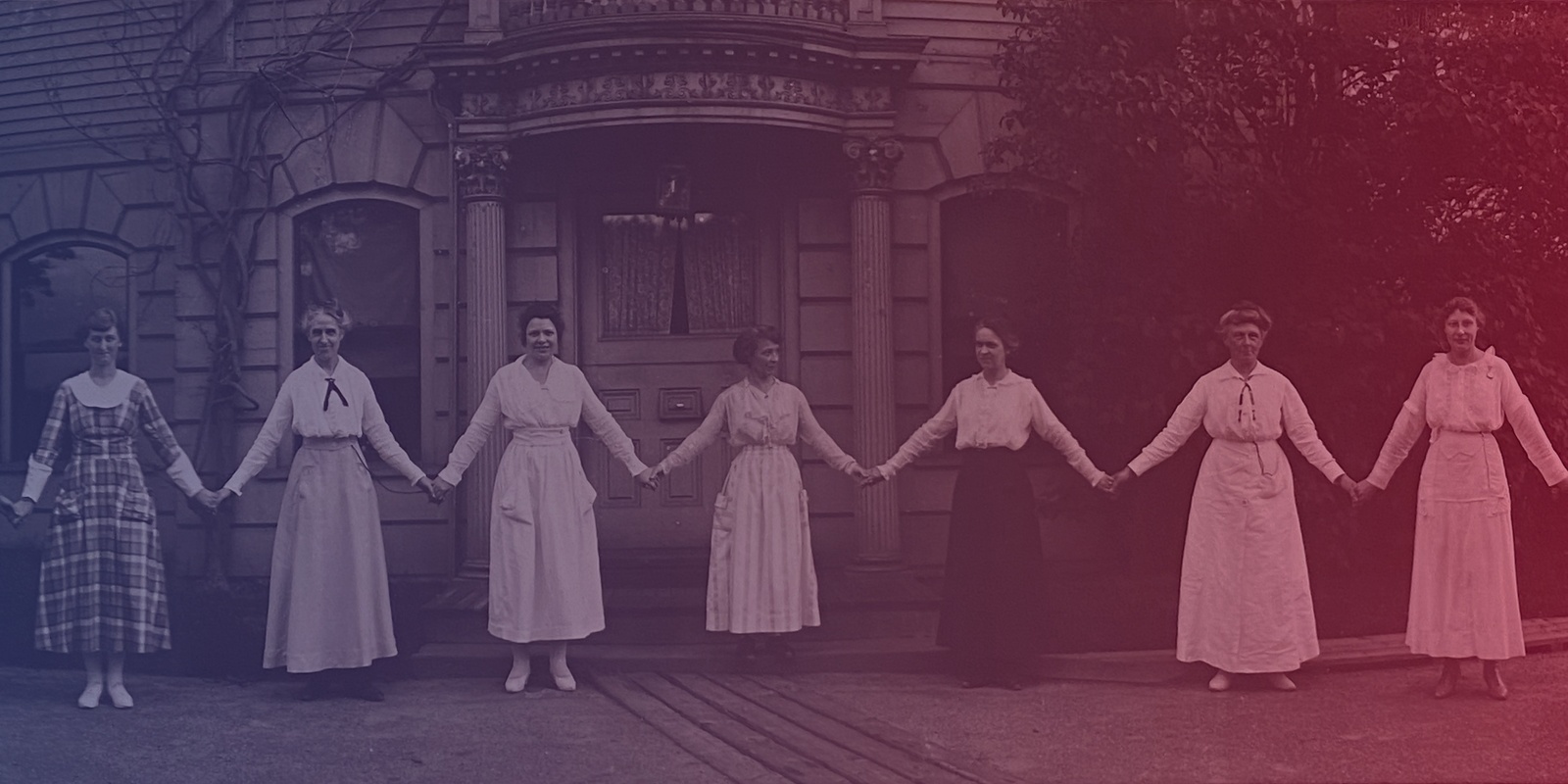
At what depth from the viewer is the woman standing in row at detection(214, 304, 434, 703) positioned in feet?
24.8

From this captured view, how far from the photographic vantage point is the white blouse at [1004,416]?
769cm

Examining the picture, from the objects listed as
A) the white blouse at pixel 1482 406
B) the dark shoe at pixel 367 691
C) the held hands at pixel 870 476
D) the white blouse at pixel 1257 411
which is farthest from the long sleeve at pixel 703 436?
the white blouse at pixel 1482 406

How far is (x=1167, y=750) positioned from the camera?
19.9 feet

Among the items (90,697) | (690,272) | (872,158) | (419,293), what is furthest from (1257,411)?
(419,293)

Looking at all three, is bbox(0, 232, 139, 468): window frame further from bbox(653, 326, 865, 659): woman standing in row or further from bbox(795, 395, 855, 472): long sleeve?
bbox(795, 395, 855, 472): long sleeve

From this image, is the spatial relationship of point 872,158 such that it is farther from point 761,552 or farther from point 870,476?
point 761,552

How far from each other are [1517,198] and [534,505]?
21.0 ft

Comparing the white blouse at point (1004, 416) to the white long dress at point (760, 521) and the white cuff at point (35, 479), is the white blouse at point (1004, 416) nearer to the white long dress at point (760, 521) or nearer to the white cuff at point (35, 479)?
the white long dress at point (760, 521)

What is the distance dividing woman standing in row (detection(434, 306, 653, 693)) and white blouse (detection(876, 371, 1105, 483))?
2.14 metres

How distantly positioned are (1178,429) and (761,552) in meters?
2.45

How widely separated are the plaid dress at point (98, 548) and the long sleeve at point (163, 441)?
2.8 inches

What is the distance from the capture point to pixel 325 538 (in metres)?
7.59

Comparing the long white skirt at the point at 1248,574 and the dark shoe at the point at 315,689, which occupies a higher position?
the long white skirt at the point at 1248,574

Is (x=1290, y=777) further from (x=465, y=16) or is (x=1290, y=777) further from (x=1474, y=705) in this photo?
(x=465, y=16)
